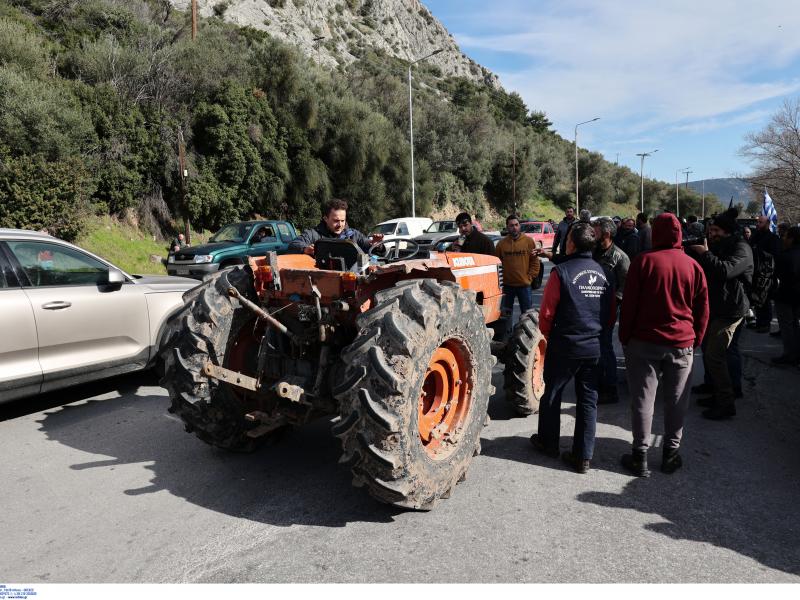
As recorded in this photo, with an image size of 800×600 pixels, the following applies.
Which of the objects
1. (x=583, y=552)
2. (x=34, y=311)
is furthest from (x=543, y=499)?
(x=34, y=311)

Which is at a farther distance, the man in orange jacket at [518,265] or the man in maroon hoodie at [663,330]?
the man in orange jacket at [518,265]

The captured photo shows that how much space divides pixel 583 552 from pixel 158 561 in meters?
2.30

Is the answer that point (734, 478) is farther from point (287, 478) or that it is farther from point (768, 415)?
point (287, 478)

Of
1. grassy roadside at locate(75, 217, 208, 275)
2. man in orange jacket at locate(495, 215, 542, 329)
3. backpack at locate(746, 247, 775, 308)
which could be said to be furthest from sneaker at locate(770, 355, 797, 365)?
grassy roadside at locate(75, 217, 208, 275)

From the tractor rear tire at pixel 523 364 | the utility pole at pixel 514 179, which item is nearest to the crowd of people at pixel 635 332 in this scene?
the tractor rear tire at pixel 523 364

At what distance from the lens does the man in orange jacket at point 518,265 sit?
733 cm

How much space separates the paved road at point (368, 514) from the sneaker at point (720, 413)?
0.61ft

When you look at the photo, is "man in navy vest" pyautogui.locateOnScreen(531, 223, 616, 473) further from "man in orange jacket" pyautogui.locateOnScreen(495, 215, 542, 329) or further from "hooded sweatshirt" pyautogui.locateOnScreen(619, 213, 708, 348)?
"man in orange jacket" pyautogui.locateOnScreen(495, 215, 542, 329)

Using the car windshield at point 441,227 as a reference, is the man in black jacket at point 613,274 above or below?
below

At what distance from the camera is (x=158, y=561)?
2984mm

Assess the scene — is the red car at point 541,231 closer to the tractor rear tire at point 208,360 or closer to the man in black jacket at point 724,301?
the man in black jacket at point 724,301

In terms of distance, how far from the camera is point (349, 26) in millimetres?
72625

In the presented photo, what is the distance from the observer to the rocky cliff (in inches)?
2141

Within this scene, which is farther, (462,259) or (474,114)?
(474,114)
